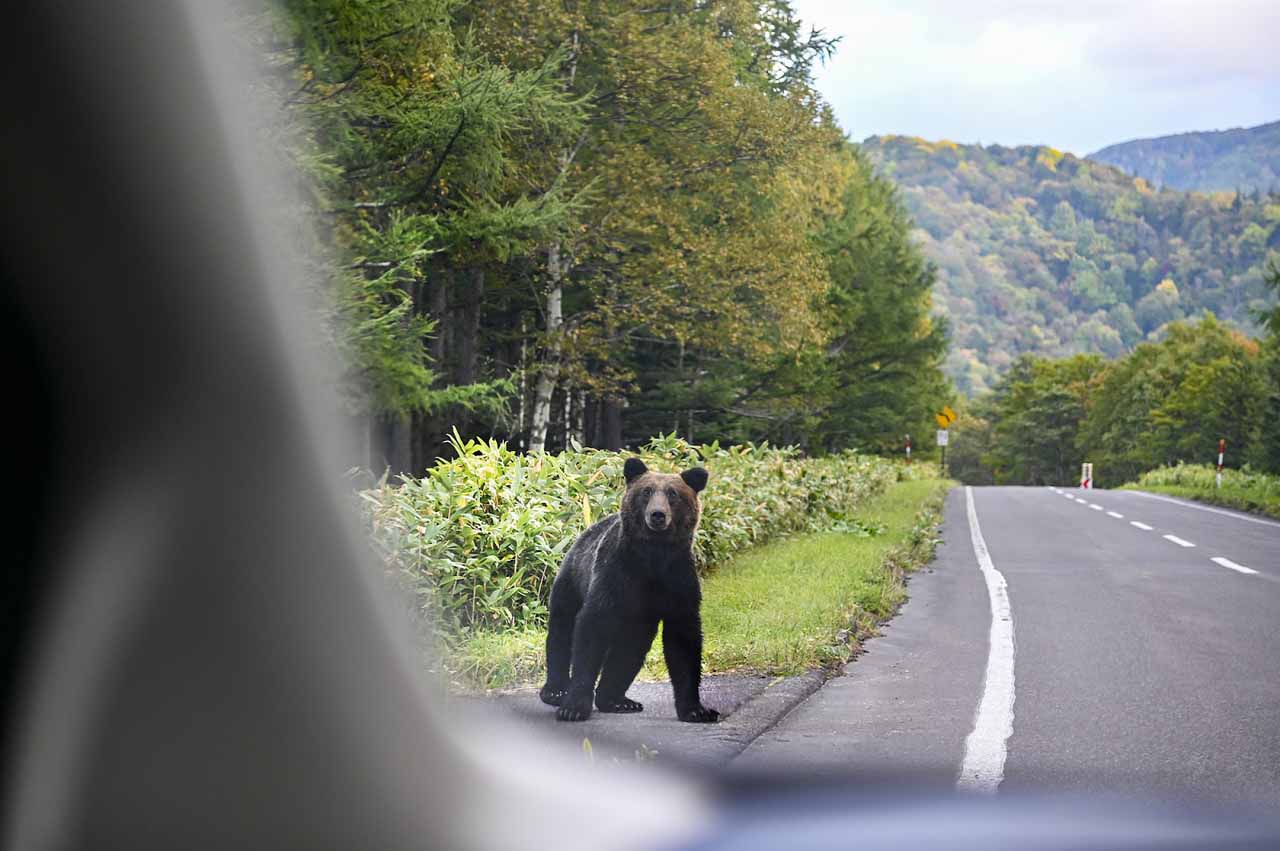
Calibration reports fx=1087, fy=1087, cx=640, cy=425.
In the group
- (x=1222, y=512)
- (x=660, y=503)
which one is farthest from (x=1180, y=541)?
(x=660, y=503)

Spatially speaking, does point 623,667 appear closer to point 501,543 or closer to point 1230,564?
point 501,543

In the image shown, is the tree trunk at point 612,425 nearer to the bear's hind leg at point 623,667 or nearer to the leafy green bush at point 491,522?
the leafy green bush at point 491,522

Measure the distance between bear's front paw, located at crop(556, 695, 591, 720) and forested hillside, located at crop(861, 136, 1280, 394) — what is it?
2.59 metres

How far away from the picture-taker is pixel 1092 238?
4293 millimetres

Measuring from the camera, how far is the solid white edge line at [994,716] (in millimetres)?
2459

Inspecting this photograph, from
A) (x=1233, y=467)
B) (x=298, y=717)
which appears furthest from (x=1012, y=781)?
(x=1233, y=467)

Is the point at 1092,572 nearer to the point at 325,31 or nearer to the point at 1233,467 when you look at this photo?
the point at 325,31

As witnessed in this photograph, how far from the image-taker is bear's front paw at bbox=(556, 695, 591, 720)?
2.35 metres

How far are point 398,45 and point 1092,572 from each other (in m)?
7.80

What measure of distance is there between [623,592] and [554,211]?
5.79 feet

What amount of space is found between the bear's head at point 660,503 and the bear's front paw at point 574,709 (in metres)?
0.38

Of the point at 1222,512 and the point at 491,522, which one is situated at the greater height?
the point at 491,522

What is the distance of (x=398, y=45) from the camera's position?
291cm

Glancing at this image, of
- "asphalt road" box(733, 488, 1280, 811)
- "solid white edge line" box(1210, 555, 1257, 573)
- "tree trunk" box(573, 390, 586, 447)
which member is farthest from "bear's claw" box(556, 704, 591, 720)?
"solid white edge line" box(1210, 555, 1257, 573)
